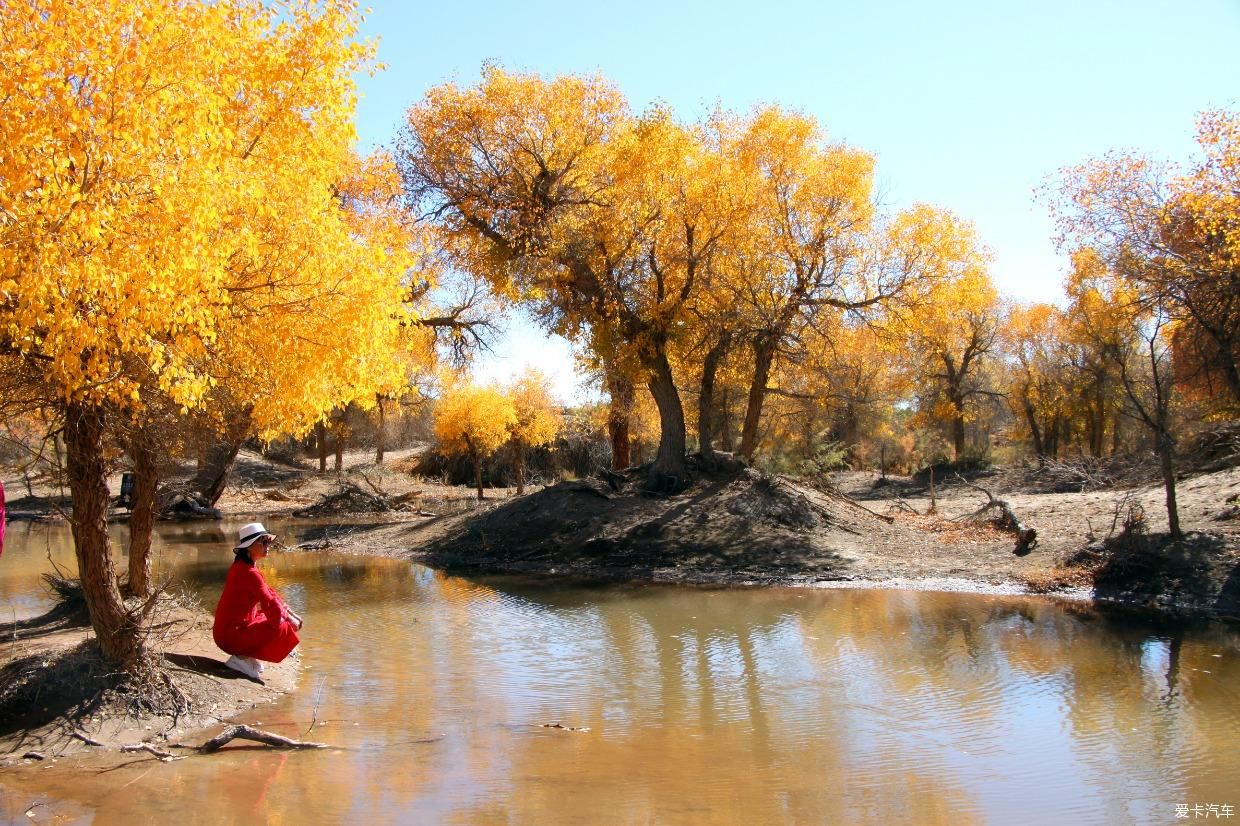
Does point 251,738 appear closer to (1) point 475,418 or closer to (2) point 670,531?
(2) point 670,531

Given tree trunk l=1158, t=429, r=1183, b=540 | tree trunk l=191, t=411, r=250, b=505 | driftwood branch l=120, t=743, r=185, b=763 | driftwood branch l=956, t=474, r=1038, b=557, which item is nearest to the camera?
driftwood branch l=120, t=743, r=185, b=763

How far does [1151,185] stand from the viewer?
1485cm

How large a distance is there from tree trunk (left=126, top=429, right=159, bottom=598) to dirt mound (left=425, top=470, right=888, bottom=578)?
31.4ft

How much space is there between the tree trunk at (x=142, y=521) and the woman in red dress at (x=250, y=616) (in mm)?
2195

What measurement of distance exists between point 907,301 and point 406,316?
16.0m

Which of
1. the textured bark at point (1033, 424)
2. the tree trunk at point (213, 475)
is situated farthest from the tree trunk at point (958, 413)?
the tree trunk at point (213, 475)

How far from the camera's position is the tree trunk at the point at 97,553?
6832mm

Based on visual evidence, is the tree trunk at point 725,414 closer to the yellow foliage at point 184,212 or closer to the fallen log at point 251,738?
the yellow foliage at point 184,212

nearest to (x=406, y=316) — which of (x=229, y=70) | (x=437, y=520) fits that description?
(x=229, y=70)

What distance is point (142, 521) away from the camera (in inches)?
386

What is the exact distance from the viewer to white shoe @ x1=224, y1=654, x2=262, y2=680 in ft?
26.6

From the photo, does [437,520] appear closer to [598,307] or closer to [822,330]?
[598,307]

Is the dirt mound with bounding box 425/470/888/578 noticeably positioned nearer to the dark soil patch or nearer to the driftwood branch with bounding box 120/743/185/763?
the dark soil patch

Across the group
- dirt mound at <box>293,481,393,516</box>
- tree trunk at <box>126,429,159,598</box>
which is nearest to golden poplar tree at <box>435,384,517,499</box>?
dirt mound at <box>293,481,393,516</box>
